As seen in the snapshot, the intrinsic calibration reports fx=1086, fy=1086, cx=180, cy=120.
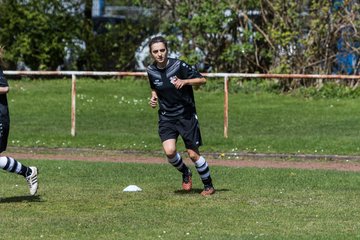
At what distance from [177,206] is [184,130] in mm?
1260

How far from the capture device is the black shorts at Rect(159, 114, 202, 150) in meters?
12.9

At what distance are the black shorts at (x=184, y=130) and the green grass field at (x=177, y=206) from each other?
659 mm

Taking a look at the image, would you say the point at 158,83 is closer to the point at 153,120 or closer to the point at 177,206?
the point at 177,206

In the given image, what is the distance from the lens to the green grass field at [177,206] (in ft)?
33.6

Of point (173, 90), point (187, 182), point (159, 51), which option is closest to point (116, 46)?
point (187, 182)

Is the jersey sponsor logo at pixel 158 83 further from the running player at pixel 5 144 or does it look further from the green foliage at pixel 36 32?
the green foliage at pixel 36 32

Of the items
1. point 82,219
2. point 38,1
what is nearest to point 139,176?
point 82,219

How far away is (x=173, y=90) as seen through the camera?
Result: 12.8 metres

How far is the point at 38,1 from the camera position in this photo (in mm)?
32281

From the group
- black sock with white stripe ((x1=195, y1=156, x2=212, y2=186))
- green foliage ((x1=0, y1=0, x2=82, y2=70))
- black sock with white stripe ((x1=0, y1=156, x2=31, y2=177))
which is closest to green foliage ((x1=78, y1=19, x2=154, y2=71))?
green foliage ((x1=0, y1=0, x2=82, y2=70))

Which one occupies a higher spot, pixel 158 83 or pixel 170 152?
pixel 158 83

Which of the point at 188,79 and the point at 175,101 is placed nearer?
the point at 188,79

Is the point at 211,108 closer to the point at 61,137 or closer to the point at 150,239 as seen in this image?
the point at 61,137

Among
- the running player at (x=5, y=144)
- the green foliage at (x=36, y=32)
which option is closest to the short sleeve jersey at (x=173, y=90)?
the running player at (x=5, y=144)
